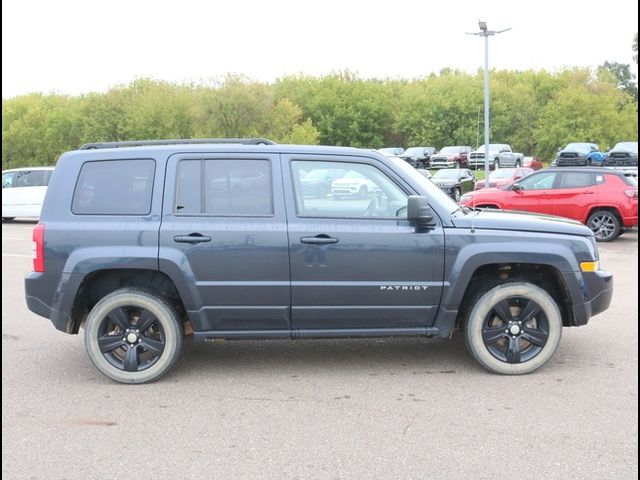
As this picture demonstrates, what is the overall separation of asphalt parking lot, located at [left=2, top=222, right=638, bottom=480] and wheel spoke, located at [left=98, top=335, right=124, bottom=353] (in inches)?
10.6

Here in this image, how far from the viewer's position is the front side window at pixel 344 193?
197 inches

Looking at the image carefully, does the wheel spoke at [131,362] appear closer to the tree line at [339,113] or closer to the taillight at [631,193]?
the taillight at [631,193]

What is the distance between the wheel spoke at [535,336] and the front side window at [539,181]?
10.8m

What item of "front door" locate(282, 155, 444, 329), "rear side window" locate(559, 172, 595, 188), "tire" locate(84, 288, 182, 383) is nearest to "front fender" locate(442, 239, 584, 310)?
"front door" locate(282, 155, 444, 329)

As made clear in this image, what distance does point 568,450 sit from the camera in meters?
3.77

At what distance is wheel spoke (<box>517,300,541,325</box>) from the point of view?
511 cm

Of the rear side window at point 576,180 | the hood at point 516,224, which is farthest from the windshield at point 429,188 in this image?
the rear side window at point 576,180

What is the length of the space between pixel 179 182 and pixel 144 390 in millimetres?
1571

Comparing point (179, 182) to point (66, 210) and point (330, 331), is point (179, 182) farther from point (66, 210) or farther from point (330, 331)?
point (330, 331)

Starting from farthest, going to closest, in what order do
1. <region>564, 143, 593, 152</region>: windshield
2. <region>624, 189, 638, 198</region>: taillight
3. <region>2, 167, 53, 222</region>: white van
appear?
<region>564, 143, 593, 152</region>: windshield < <region>2, 167, 53, 222</region>: white van < <region>624, 189, 638, 198</region>: taillight

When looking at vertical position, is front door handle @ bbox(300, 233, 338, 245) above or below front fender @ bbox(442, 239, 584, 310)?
above

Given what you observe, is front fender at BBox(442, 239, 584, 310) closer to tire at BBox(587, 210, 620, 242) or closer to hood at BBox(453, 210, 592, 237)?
hood at BBox(453, 210, 592, 237)

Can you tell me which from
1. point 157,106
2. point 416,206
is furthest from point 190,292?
point 157,106

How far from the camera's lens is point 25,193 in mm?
20281
